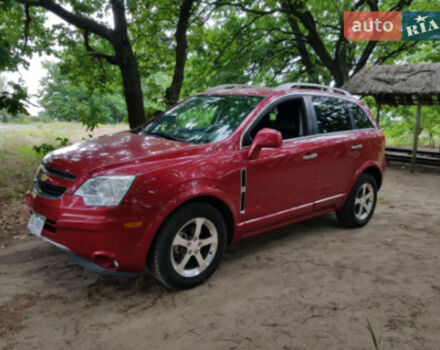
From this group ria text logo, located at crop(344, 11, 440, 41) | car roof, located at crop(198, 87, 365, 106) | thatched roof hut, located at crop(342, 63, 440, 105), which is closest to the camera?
car roof, located at crop(198, 87, 365, 106)

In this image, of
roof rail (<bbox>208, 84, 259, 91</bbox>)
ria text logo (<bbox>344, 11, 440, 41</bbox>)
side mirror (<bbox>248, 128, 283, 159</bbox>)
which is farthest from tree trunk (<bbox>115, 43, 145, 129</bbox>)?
ria text logo (<bbox>344, 11, 440, 41</bbox>)

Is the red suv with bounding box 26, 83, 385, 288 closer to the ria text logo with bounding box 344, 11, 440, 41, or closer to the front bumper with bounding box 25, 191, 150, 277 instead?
the front bumper with bounding box 25, 191, 150, 277

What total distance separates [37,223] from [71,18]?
597 cm

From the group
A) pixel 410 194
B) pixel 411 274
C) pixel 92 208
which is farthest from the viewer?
pixel 410 194

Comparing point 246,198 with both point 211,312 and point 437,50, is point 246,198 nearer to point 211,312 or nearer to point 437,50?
point 211,312

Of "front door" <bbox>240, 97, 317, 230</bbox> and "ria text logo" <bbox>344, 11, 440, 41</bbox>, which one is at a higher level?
"ria text logo" <bbox>344, 11, 440, 41</bbox>

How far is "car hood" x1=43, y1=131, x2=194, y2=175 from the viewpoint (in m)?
3.12

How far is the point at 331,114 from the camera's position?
15.6 ft

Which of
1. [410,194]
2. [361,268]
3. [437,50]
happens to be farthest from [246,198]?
[437,50]

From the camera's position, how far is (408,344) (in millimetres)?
2643

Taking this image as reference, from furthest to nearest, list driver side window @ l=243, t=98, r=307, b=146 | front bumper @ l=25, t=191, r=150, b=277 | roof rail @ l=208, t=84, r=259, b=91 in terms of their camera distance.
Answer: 1. roof rail @ l=208, t=84, r=259, b=91
2. driver side window @ l=243, t=98, r=307, b=146
3. front bumper @ l=25, t=191, r=150, b=277

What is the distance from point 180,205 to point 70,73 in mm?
9416

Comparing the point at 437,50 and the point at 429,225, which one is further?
the point at 437,50

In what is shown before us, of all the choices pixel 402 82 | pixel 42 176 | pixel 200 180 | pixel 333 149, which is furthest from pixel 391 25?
pixel 42 176
